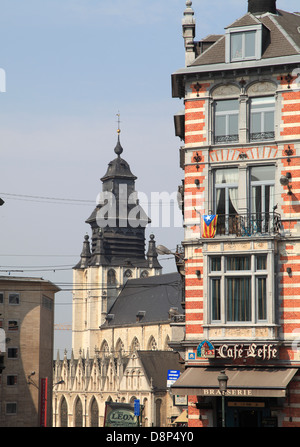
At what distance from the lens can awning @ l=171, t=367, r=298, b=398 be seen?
1340 inches

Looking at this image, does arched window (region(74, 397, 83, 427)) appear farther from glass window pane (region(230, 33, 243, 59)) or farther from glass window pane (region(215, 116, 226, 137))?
glass window pane (region(230, 33, 243, 59))

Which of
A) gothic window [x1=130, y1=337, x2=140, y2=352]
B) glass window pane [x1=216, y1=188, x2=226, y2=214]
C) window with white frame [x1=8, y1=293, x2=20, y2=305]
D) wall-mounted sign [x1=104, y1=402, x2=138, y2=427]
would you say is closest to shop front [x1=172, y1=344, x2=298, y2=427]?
glass window pane [x1=216, y1=188, x2=226, y2=214]

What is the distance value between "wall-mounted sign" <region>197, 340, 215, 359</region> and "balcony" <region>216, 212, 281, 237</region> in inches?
183

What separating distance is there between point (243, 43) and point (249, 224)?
785cm

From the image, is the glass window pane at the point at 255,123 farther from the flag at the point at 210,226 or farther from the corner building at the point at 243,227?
the flag at the point at 210,226

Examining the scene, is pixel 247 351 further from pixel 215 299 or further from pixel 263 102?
pixel 263 102

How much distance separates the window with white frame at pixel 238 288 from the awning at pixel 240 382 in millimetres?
2067

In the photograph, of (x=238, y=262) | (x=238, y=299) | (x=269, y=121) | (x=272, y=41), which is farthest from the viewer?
(x=272, y=41)

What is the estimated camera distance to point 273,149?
1443 inches

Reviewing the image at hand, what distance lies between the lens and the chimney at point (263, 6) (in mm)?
40562

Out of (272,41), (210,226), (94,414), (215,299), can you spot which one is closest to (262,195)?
(210,226)

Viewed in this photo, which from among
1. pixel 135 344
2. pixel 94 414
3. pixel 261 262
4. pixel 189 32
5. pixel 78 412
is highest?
pixel 189 32

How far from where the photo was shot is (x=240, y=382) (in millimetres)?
34781
